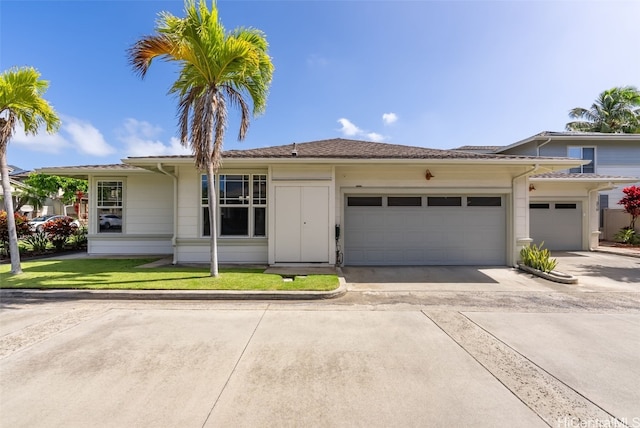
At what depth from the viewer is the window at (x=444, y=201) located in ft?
30.8

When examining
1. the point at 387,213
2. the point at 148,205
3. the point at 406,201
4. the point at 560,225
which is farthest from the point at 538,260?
the point at 148,205

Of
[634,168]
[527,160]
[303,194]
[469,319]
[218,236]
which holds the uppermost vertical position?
[634,168]

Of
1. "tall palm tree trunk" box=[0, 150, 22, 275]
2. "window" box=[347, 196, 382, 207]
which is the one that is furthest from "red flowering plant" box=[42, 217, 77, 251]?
"window" box=[347, 196, 382, 207]

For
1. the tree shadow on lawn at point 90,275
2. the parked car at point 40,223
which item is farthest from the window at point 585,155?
the parked car at point 40,223

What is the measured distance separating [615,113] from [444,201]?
83.4 feet

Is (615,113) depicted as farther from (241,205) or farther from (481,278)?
(241,205)

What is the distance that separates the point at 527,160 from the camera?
26.8 feet

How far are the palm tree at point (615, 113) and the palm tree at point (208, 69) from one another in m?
29.6

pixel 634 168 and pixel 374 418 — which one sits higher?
pixel 634 168

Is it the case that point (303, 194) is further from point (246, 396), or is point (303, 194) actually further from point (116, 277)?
point (246, 396)

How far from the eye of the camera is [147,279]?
22.7 feet

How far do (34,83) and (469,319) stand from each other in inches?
444

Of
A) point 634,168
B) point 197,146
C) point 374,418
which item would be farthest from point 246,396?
point 634,168

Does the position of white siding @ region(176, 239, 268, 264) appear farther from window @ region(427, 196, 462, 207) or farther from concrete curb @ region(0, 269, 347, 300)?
window @ region(427, 196, 462, 207)
